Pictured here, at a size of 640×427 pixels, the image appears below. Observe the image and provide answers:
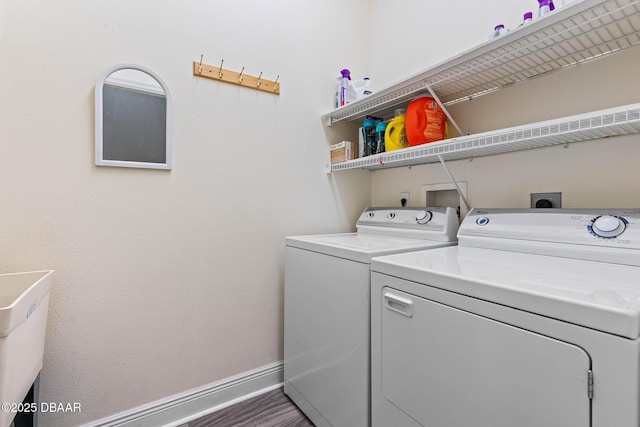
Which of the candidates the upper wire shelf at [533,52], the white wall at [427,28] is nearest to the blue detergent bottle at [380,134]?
the upper wire shelf at [533,52]

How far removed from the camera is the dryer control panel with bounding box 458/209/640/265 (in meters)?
0.95

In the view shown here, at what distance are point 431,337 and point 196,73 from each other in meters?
1.62

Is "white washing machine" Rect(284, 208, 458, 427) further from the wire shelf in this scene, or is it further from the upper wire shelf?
the upper wire shelf

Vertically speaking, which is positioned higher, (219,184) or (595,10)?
(595,10)

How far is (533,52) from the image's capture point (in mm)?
1181

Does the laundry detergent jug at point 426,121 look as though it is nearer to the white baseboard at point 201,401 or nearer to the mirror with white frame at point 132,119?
the mirror with white frame at point 132,119

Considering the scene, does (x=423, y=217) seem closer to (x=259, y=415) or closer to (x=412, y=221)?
(x=412, y=221)

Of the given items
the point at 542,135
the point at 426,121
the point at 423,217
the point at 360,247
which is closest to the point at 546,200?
the point at 542,135

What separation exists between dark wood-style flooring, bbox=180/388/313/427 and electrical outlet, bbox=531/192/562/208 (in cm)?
153

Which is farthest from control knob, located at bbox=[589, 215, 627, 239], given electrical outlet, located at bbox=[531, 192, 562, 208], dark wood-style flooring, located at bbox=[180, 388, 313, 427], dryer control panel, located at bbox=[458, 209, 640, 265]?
dark wood-style flooring, located at bbox=[180, 388, 313, 427]

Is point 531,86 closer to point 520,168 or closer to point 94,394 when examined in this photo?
point 520,168

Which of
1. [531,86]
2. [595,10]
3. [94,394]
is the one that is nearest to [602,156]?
[531,86]

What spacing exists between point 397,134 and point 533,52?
693 millimetres

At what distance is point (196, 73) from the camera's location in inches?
60.0
